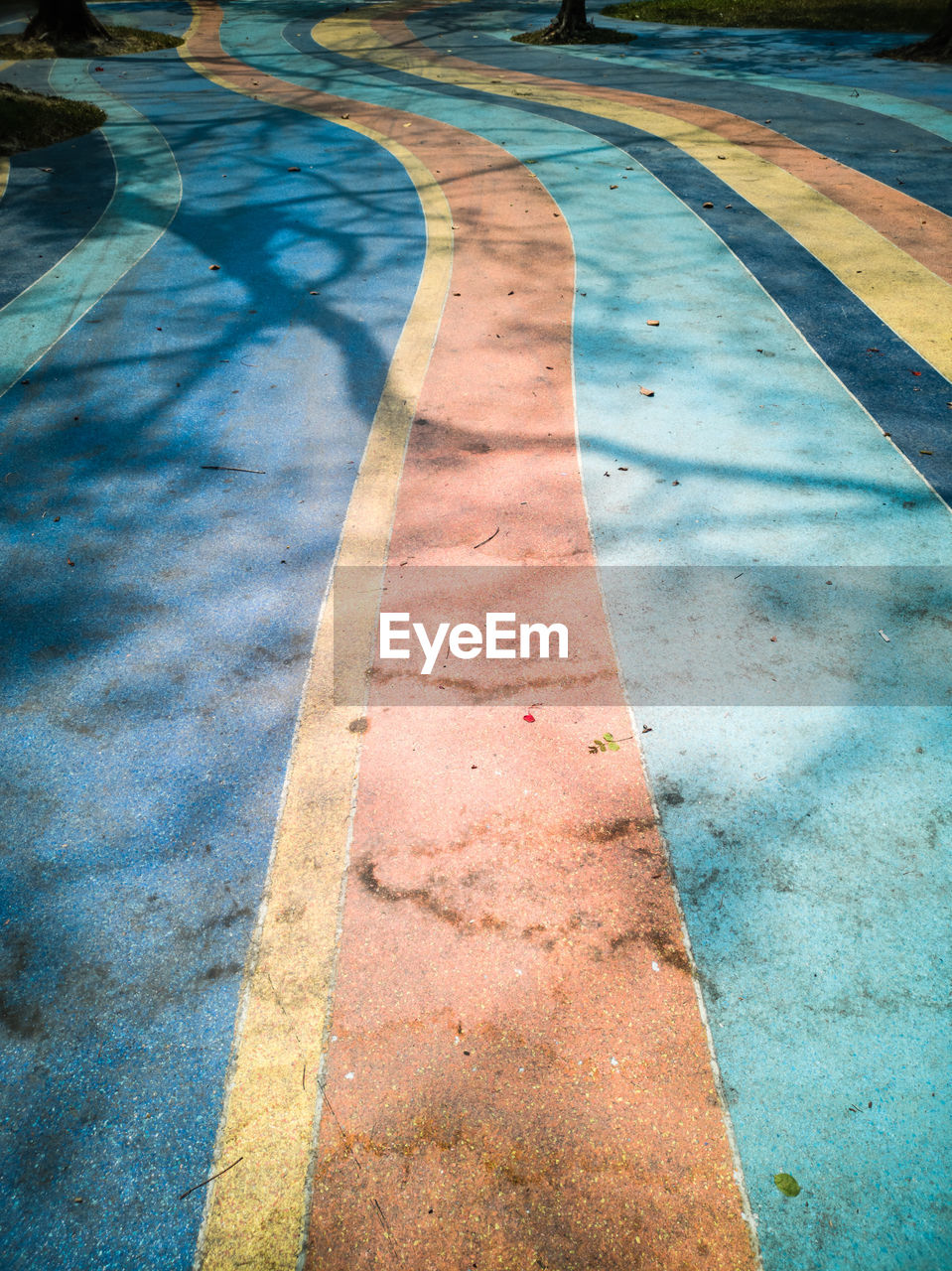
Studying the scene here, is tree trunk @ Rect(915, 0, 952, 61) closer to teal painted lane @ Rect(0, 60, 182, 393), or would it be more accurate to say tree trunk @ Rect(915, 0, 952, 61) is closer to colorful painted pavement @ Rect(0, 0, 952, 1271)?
colorful painted pavement @ Rect(0, 0, 952, 1271)

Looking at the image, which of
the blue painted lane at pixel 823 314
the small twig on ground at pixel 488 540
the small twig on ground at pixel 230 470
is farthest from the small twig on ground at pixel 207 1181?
the blue painted lane at pixel 823 314

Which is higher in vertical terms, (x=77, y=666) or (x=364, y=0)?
(x=364, y=0)

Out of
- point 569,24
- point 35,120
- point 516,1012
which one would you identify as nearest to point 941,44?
point 569,24

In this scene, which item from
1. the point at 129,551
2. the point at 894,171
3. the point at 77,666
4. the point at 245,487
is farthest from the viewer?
the point at 894,171

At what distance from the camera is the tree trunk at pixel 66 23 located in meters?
17.4

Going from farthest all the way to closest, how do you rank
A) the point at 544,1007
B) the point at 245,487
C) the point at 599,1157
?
1. the point at 245,487
2. the point at 544,1007
3. the point at 599,1157

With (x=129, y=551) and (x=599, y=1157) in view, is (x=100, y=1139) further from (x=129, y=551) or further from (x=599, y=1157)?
(x=129, y=551)

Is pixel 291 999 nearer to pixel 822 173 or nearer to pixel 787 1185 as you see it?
pixel 787 1185

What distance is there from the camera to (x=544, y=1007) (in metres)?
2.66

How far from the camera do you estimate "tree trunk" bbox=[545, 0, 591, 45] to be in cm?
1739

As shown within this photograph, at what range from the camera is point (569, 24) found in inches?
691

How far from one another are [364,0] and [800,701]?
1097 inches

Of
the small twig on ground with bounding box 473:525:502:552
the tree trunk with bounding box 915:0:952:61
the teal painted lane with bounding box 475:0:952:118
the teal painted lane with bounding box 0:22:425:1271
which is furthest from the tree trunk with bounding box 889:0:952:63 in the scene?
the small twig on ground with bounding box 473:525:502:552

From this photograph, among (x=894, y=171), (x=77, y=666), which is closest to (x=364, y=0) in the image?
(x=894, y=171)
